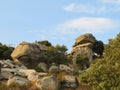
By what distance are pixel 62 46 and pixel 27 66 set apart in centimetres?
921

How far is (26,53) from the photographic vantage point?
2692 inches

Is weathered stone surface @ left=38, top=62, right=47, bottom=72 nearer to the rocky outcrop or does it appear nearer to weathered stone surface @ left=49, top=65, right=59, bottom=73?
weathered stone surface @ left=49, top=65, right=59, bottom=73

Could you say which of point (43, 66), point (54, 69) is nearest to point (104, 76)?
point (54, 69)

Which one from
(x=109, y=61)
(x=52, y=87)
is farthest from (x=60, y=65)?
(x=109, y=61)

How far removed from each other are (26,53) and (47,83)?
62.3ft

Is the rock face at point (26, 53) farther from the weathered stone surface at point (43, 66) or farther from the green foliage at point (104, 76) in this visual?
the green foliage at point (104, 76)

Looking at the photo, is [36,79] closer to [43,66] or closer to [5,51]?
[43,66]

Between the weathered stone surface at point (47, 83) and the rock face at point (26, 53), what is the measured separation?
17.9m

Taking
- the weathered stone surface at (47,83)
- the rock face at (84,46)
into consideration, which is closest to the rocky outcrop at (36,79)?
the weathered stone surface at (47,83)

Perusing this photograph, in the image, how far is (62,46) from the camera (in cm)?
7331

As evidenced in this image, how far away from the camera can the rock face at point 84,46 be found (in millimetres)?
78875

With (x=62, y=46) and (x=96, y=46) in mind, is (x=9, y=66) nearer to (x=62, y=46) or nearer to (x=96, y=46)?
(x=62, y=46)

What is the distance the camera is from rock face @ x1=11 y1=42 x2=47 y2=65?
6838 centimetres

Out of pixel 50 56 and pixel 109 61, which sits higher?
pixel 50 56
